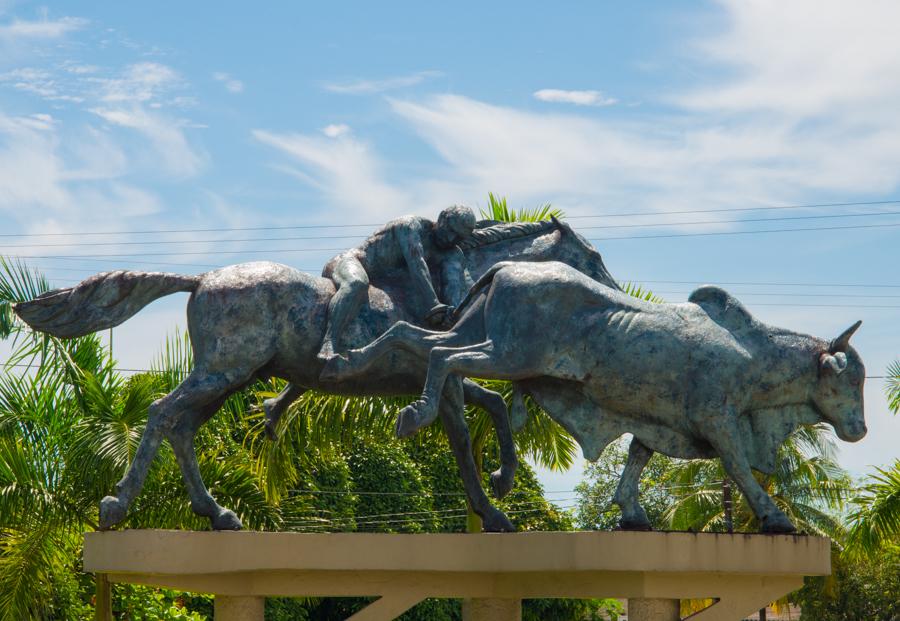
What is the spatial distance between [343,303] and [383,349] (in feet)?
1.37

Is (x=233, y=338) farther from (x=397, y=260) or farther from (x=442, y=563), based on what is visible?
(x=442, y=563)

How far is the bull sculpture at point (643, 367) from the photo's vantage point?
854cm

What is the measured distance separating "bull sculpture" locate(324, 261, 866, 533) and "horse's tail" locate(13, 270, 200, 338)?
1.42 meters

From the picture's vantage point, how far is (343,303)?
28.6ft

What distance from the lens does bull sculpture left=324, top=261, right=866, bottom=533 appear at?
854cm

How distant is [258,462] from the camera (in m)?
14.1

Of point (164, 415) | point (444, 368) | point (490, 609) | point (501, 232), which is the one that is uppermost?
point (501, 232)

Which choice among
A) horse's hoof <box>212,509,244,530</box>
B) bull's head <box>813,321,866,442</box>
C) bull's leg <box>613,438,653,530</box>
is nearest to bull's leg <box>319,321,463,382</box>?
horse's hoof <box>212,509,244,530</box>

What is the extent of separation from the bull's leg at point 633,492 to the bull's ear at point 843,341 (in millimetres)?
1383

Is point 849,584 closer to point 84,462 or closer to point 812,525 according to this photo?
point 812,525

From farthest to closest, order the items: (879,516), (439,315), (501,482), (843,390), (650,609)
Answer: (879,516) → (501,482) → (439,315) → (843,390) → (650,609)

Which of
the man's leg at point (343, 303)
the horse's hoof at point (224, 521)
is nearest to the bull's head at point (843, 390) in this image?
the man's leg at point (343, 303)

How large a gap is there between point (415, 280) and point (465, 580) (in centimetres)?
204

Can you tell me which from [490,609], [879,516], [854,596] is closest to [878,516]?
[879,516]
